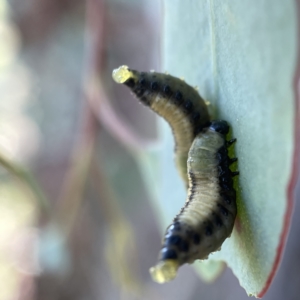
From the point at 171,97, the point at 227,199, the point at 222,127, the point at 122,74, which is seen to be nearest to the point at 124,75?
the point at 122,74

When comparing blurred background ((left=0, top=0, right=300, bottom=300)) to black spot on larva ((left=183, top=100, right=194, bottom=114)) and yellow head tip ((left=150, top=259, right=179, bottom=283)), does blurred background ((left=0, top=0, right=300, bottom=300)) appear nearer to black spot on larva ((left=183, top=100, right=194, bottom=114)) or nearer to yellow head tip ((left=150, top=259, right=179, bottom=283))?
black spot on larva ((left=183, top=100, right=194, bottom=114))

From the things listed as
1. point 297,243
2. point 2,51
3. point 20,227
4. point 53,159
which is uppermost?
point 2,51

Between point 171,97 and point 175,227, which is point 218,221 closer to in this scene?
point 175,227

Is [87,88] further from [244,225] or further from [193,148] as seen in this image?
[244,225]

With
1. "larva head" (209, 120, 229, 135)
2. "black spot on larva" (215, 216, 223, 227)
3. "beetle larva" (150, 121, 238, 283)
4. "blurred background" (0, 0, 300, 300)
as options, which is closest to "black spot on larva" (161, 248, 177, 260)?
"beetle larva" (150, 121, 238, 283)

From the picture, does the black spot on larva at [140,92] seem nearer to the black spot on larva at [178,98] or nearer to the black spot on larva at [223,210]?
the black spot on larva at [178,98]

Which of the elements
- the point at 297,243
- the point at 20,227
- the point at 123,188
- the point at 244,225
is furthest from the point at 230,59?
the point at 20,227
